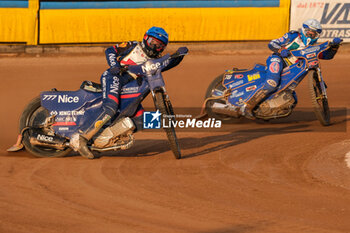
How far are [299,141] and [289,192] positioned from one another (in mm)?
3142

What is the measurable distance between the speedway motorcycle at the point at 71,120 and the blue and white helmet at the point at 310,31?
4.05 metres

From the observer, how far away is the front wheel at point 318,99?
40.4ft

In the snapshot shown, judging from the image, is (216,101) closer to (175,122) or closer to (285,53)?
(285,53)

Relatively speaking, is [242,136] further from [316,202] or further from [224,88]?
[316,202]

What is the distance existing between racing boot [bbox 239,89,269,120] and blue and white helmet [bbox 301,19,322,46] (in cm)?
126

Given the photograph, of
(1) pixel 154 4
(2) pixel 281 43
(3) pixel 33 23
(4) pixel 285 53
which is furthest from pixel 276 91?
(3) pixel 33 23

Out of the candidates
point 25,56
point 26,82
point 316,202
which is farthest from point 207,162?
point 25,56

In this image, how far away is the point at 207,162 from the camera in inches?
380

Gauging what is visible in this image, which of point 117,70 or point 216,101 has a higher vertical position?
point 117,70

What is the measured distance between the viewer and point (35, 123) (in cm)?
1016

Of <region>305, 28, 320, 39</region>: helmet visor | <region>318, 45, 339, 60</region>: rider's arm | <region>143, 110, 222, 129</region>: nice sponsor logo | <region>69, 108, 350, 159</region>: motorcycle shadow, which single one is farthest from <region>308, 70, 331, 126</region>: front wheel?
<region>143, 110, 222, 129</region>: nice sponsor logo

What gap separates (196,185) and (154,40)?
2.37 metres

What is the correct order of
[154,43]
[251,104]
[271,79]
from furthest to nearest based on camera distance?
[251,104], [271,79], [154,43]

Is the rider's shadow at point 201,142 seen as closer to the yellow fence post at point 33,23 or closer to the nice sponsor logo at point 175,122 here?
the nice sponsor logo at point 175,122
